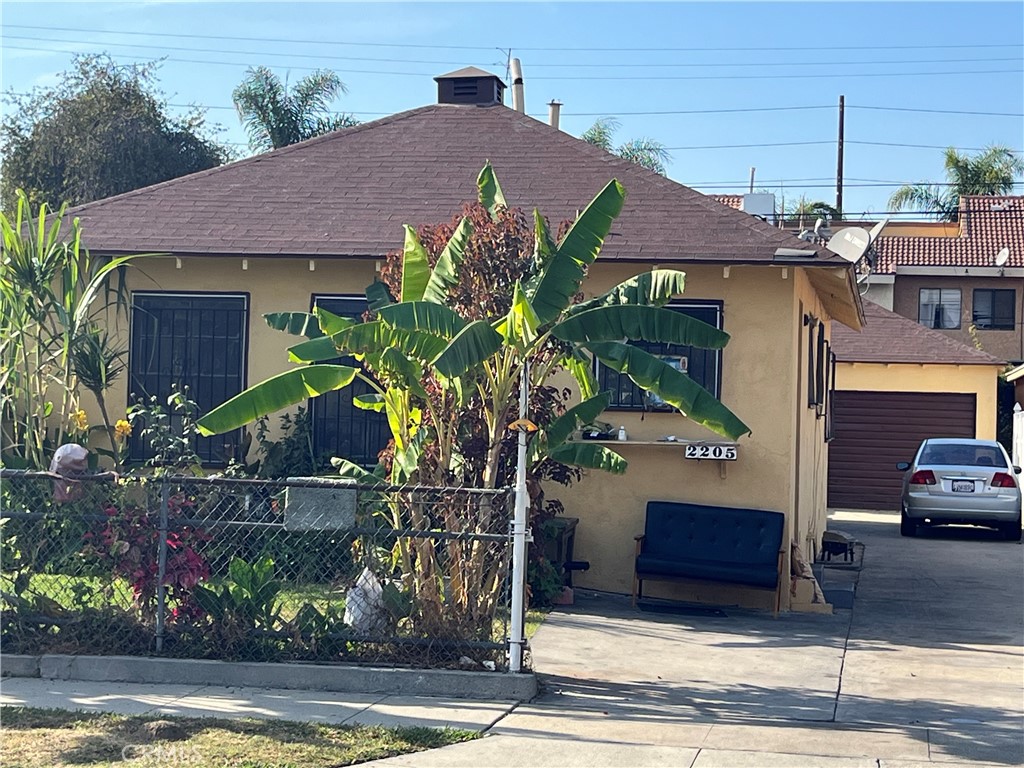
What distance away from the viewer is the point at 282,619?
8344mm

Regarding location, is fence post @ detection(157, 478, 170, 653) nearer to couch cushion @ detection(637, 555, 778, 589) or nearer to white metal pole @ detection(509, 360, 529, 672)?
white metal pole @ detection(509, 360, 529, 672)

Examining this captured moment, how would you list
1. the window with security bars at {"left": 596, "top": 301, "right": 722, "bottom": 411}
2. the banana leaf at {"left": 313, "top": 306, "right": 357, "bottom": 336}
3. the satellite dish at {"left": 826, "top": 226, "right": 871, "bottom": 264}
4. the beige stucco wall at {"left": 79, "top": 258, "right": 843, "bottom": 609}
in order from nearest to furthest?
the banana leaf at {"left": 313, "top": 306, "right": 357, "bottom": 336}, the beige stucco wall at {"left": 79, "top": 258, "right": 843, "bottom": 609}, the window with security bars at {"left": 596, "top": 301, "right": 722, "bottom": 411}, the satellite dish at {"left": 826, "top": 226, "right": 871, "bottom": 264}

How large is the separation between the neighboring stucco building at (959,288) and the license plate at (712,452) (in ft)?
86.1

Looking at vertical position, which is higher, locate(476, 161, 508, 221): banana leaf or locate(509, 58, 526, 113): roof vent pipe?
locate(509, 58, 526, 113): roof vent pipe

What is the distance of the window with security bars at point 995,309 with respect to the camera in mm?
36844

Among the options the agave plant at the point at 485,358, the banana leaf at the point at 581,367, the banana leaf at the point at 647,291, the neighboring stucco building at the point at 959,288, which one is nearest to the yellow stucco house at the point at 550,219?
the banana leaf at the point at 581,367

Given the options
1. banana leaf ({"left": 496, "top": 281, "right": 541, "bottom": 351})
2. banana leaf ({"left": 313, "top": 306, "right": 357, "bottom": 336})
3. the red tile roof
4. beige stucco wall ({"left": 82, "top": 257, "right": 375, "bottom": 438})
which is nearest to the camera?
banana leaf ({"left": 496, "top": 281, "right": 541, "bottom": 351})

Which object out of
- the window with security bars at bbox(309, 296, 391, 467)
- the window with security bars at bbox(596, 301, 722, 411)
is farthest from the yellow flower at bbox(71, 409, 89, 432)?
the window with security bars at bbox(596, 301, 722, 411)

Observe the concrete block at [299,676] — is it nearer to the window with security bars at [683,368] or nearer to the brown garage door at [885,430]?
the window with security bars at [683,368]

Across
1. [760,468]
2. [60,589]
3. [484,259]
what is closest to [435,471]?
[484,259]

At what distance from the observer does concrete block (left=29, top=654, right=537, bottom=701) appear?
7.92 meters

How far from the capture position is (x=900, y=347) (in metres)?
26.7

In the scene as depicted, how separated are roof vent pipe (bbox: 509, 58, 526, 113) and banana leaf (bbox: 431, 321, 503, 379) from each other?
397 inches

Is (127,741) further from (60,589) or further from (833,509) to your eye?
(833,509)
